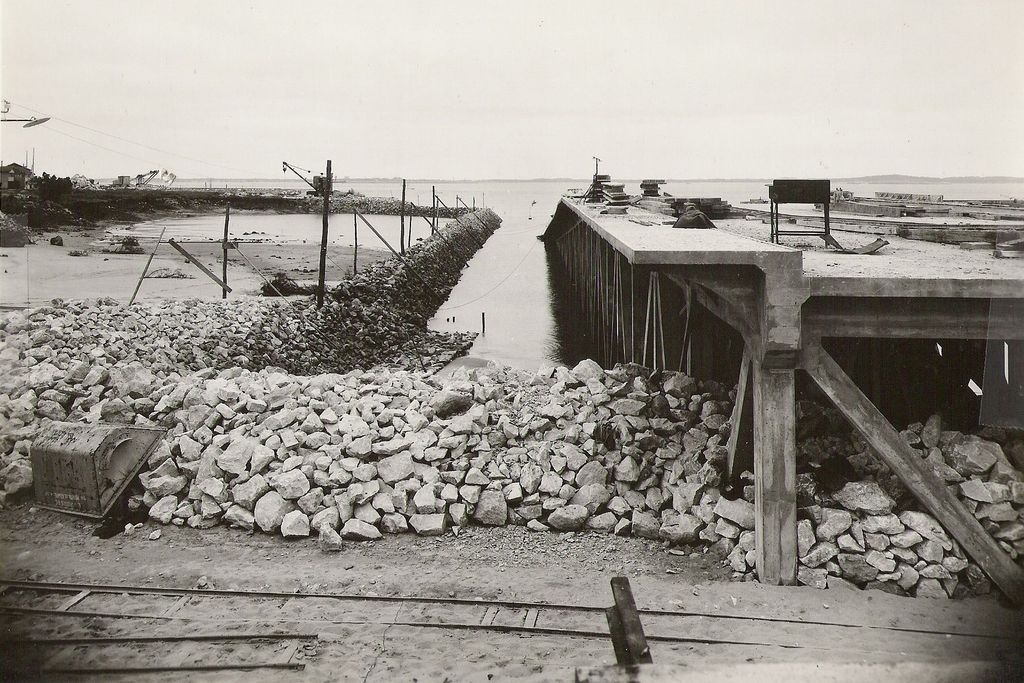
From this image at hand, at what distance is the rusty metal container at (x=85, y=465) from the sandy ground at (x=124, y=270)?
6.58 m

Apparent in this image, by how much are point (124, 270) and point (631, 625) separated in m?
21.2

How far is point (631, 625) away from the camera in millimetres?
2457

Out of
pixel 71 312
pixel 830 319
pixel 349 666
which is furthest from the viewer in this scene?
pixel 71 312

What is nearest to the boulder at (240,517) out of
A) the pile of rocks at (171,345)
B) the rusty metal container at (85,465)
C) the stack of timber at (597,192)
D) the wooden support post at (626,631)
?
the rusty metal container at (85,465)

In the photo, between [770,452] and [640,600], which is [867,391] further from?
[640,600]

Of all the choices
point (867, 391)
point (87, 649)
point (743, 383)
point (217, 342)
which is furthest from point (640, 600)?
point (217, 342)

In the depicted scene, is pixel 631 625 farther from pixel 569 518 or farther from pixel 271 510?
pixel 271 510

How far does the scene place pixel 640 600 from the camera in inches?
220

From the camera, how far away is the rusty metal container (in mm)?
7016

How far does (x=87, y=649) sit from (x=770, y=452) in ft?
17.2

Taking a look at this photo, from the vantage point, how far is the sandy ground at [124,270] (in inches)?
626

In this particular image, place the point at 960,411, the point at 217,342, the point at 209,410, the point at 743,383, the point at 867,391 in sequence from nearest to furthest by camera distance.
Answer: the point at 743,383
the point at 960,411
the point at 867,391
the point at 209,410
the point at 217,342

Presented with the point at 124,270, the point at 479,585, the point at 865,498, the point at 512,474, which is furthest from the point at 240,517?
the point at 124,270

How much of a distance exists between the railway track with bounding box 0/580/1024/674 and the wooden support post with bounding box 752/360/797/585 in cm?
55
